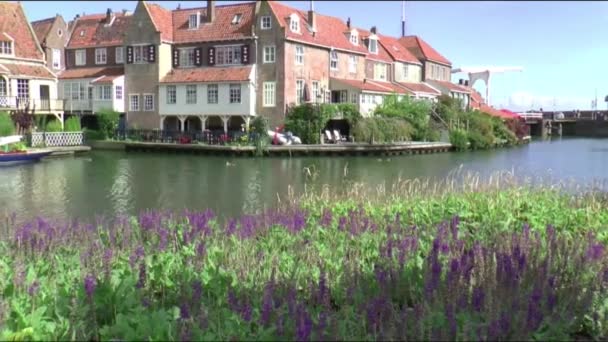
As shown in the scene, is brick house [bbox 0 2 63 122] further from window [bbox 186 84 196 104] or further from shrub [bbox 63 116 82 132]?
window [bbox 186 84 196 104]

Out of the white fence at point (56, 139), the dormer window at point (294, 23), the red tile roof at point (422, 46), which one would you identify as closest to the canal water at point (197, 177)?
the white fence at point (56, 139)

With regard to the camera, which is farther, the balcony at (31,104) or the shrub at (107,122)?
the shrub at (107,122)

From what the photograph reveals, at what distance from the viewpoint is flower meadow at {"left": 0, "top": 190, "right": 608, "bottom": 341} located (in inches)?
187

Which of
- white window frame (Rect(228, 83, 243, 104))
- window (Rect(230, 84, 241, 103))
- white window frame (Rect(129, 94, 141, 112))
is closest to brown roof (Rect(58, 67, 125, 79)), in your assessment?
white window frame (Rect(129, 94, 141, 112))

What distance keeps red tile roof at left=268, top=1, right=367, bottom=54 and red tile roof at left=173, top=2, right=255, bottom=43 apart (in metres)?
2.58

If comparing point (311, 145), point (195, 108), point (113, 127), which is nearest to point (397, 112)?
point (311, 145)

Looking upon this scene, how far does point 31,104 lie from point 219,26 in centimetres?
1715

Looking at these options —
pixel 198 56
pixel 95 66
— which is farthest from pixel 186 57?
pixel 95 66

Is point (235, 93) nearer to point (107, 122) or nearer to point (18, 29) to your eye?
point (107, 122)

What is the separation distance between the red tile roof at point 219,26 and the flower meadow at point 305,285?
42745 mm

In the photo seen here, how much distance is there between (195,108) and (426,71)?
3285 centimetres

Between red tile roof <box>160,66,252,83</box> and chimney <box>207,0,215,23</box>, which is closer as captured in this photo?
red tile roof <box>160,66,252,83</box>

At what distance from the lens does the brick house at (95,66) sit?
54594mm

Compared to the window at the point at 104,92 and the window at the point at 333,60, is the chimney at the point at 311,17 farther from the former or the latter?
the window at the point at 104,92
